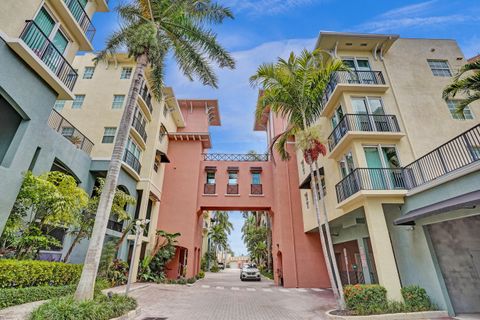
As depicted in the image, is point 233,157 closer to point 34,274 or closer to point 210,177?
point 210,177

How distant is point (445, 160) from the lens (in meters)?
9.12

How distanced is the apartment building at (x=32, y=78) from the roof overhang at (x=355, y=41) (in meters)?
13.0

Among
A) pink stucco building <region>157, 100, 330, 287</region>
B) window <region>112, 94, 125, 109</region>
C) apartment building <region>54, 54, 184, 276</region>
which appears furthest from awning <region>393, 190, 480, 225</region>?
window <region>112, 94, 125, 109</region>

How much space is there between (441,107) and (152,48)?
14597 mm

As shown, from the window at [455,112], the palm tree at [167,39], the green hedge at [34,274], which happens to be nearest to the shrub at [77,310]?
the green hedge at [34,274]

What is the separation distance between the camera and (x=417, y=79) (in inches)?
515

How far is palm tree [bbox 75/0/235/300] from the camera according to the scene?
9.81 metres

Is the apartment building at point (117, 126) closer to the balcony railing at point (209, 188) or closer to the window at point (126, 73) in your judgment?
the window at point (126, 73)

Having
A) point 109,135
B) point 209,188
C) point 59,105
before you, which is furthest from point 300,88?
point 59,105

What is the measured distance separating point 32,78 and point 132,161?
8852mm

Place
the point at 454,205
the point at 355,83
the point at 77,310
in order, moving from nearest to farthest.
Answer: the point at 77,310 → the point at 454,205 → the point at 355,83

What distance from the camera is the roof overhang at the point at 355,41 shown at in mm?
13484

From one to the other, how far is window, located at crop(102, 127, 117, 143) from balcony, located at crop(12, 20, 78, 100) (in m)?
5.94

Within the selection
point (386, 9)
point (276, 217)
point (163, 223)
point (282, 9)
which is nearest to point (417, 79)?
point (386, 9)
